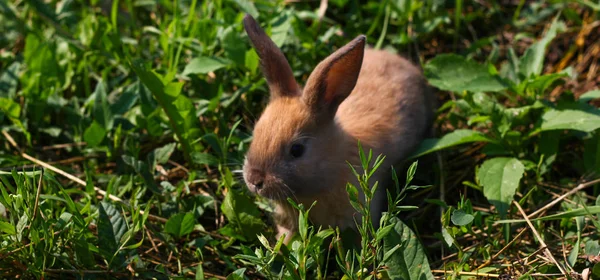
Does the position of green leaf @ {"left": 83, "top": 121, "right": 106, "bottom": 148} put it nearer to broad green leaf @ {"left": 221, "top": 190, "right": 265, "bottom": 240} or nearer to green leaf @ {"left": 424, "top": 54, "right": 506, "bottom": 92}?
broad green leaf @ {"left": 221, "top": 190, "right": 265, "bottom": 240}

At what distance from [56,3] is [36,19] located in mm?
209

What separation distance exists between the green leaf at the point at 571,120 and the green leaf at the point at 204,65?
1.92 meters

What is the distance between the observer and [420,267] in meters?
3.04

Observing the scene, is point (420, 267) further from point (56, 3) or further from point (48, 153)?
point (56, 3)

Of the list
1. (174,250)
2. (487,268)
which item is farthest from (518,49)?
(174,250)

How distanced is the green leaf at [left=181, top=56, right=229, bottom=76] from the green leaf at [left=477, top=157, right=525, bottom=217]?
5.48ft

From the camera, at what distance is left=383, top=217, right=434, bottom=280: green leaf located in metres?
3.01

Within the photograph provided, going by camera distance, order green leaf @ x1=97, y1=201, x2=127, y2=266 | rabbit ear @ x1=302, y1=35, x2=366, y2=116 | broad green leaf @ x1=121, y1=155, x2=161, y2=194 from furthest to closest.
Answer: broad green leaf @ x1=121, y1=155, x2=161, y2=194, rabbit ear @ x1=302, y1=35, x2=366, y2=116, green leaf @ x1=97, y1=201, x2=127, y2=266

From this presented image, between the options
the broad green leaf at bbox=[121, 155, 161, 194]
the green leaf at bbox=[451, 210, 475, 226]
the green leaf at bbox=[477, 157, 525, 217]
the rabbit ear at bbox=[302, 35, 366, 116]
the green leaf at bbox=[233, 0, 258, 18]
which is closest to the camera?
the green leaf at bbox=[451, 210, 475, 226]

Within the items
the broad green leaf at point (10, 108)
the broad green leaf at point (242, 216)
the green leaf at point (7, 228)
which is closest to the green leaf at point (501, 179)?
the broad green leaf at point (242, 216)

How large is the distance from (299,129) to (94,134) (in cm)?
131

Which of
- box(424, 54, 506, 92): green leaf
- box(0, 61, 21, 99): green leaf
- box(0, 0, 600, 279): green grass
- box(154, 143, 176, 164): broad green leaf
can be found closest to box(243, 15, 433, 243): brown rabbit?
box(0, 0, 600, 279): green grass

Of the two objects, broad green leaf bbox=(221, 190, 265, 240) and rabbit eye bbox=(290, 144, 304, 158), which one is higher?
rabbit eye bbox=(290, 144, 304, 158)

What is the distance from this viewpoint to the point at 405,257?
3.08 metres
